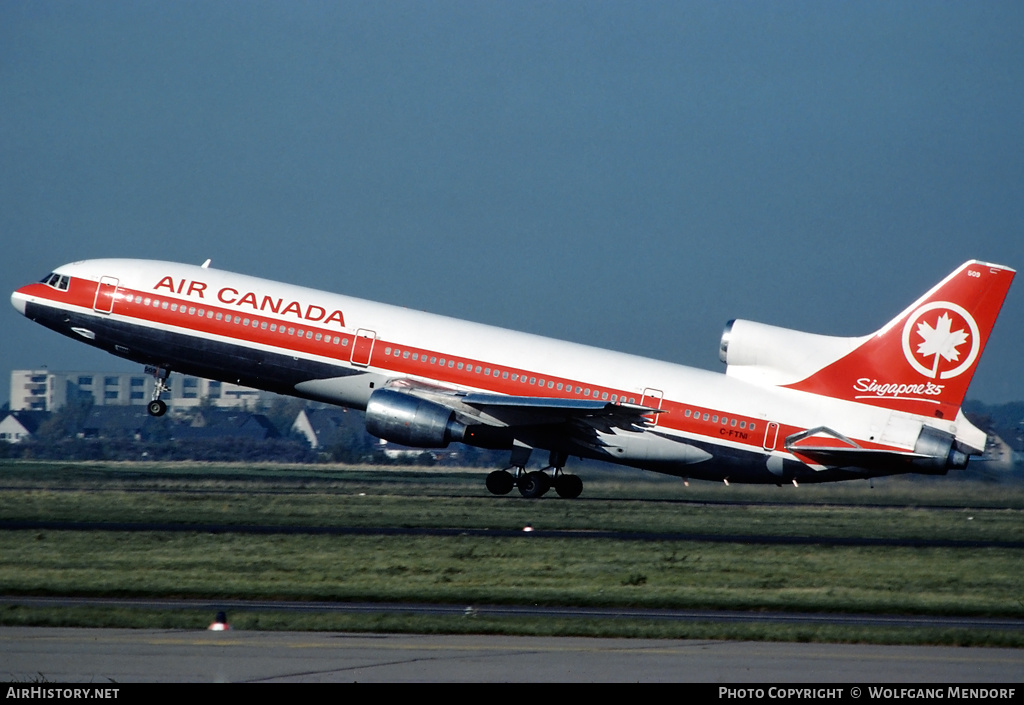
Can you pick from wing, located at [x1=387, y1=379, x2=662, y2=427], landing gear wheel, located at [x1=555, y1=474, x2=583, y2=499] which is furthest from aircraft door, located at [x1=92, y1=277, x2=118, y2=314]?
landing gear wheel, located at [x1=555, y1=474, x2=583, y2=499]

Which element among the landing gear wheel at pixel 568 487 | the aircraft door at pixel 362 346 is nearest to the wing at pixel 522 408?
the aircraft door at pixel 362 346

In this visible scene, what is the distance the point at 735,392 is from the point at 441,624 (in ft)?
70.7

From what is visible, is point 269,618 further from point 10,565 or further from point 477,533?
point 477,533

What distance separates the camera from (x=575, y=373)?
37.7 metres

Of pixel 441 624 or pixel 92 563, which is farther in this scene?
pixel 92 563

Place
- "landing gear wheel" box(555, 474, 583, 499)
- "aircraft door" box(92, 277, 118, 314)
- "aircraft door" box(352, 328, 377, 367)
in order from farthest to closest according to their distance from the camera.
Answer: "landing gear wheel" box(555, 474, 583, 499) → "aircraft door" box(92, 277, 118, 314) → "aircraft door" box(352, 328, 377, 367)

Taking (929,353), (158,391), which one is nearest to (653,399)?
(929,353)

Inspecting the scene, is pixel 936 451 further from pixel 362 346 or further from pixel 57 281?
pixel 57 281

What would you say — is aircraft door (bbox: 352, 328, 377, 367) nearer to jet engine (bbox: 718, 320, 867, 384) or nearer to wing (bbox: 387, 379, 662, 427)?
wing (bbox: 387, 379, 662, 427)

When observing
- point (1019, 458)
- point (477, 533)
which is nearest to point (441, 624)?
point (477, 533)

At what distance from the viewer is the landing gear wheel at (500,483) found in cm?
4047

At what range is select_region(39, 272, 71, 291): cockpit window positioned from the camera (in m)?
38.2

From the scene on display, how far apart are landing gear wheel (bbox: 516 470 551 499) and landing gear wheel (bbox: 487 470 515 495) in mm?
470

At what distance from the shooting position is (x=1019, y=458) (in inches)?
2031
